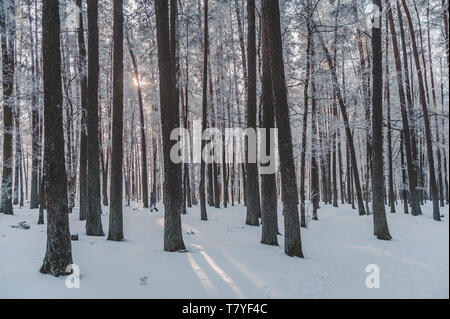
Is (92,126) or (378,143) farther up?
(92,126)

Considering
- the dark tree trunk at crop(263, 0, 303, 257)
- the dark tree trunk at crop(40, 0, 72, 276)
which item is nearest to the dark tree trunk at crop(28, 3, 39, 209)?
the dark tree trunk at crop(40, 0, 72, 276)

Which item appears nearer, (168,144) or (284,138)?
(284,138)

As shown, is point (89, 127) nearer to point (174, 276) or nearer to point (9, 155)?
point (174, 276)

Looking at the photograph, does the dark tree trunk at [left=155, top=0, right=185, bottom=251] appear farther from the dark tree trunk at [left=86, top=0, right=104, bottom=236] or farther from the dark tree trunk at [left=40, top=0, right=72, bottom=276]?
the dark tree trunk at [left=86, top=0, right=104, bottom=236]

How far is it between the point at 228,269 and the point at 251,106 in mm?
7492

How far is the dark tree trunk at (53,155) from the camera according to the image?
222 inches

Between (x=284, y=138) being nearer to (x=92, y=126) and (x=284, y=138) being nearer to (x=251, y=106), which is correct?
(x=251, y=106)

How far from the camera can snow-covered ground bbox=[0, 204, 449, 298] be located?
3.13 m

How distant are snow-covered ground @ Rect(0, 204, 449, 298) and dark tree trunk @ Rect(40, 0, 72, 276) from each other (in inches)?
19.3

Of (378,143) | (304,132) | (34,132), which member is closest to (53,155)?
(378,143)

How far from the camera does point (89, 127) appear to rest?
32.9 feet

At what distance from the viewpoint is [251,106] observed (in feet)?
40.0

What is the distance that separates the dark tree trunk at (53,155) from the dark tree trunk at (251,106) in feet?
24.4
